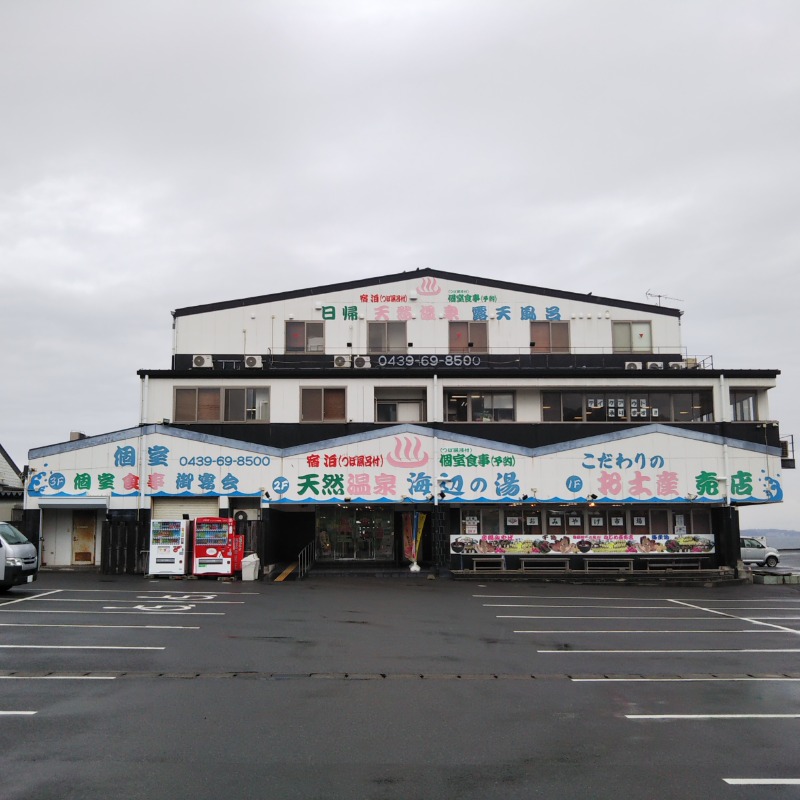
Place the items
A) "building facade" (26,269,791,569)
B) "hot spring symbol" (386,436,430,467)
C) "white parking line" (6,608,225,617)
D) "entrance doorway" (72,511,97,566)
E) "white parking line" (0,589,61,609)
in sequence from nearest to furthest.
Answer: "white parking line" (6,608,225,617), "white parking line" (0,589,61,609), "building facade" (26,269,791,569), "hot spring symbol" (386,436,430,467), "entrance doorway" (72,511,97,566)

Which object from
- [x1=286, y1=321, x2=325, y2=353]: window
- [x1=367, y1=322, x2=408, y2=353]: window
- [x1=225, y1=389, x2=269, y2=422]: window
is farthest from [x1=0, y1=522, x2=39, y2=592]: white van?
[x1=367, y1=322, x2=408, y2=353]: window

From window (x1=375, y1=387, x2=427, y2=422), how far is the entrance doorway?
1247 cm

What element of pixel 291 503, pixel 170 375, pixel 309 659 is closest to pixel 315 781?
pixel 309 659

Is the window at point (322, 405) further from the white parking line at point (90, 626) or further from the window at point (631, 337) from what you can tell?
the white parking line at point (90, 626)

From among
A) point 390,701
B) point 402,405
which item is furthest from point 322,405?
point 390,701

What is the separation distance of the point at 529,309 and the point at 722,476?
1136cm

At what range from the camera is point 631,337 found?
36.1 metres

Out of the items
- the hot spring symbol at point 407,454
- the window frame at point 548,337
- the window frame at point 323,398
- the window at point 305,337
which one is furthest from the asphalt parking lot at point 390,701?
the window frame at point 548,337

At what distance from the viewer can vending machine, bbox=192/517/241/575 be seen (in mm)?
27328

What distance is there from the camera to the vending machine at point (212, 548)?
1076 inches

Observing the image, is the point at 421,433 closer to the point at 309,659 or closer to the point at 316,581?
the point at 316,581

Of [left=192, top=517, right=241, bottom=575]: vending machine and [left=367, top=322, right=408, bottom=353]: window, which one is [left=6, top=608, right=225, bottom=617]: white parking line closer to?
[left=192, top=517, right=241, bottom=575]: vending machine

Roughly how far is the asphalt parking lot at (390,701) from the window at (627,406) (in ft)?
44.2

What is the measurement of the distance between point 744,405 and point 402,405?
15.0m
